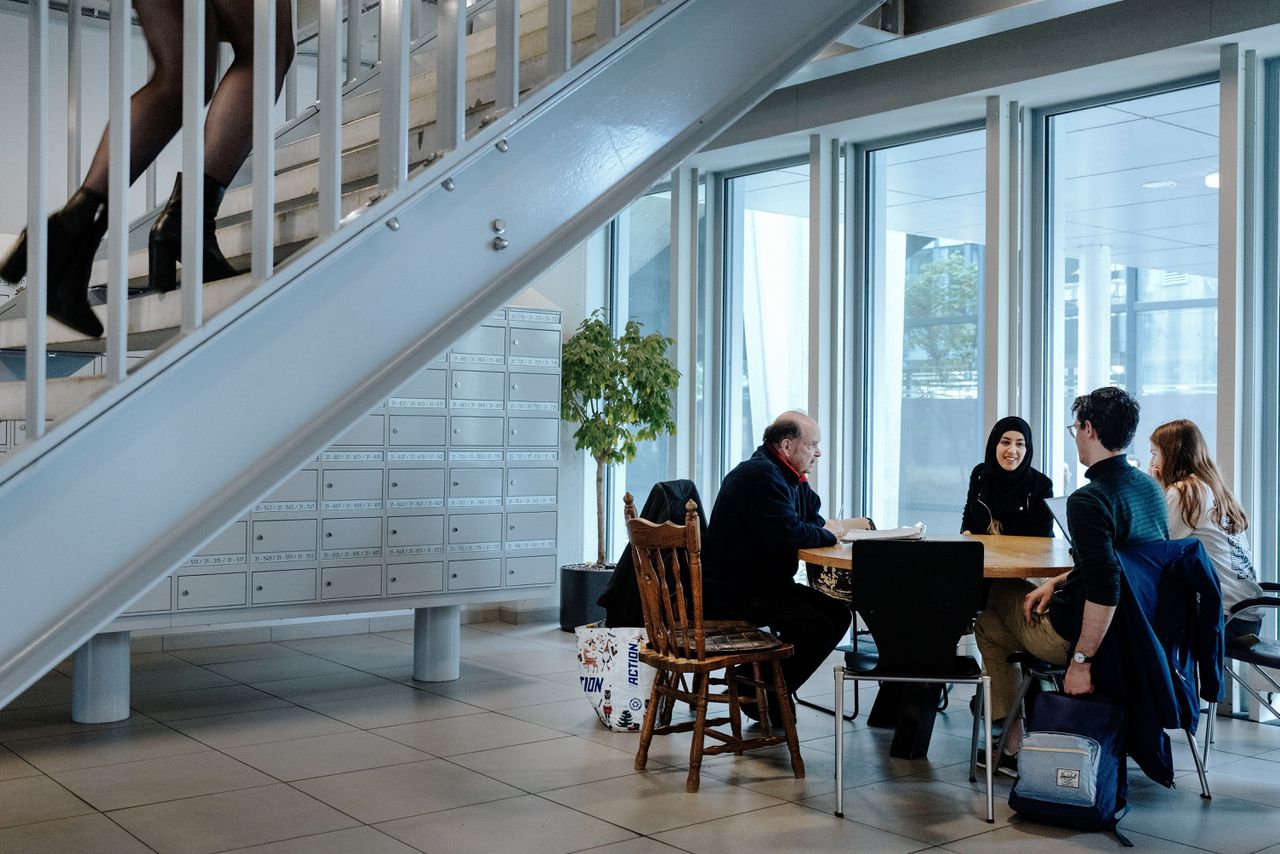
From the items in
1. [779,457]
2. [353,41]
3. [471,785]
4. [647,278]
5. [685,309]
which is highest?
[353,41]

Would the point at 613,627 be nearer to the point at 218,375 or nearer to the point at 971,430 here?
the point at 971,430

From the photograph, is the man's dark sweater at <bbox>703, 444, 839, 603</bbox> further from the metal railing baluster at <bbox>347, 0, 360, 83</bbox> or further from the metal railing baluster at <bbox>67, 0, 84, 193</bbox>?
the metal railing baluster at <bbox>67, 0, 84, 193</bbox>

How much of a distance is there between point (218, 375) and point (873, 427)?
5.86 meters

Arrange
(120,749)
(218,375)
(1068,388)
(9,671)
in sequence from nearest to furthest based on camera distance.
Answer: (9,671), (218,375), (120,749), (1068,388)

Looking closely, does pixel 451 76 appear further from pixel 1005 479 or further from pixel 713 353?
pixel 713 353

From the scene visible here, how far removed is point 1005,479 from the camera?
5.67 metres

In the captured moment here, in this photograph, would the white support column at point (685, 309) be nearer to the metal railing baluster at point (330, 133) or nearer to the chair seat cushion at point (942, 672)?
the chair seat cushion at point (942, 672)

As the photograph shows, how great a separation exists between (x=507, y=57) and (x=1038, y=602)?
2.70m

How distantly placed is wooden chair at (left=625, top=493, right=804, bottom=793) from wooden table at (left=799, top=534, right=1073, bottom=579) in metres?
0.37

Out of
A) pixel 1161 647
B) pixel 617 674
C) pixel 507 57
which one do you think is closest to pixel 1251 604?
pixel 1161 647

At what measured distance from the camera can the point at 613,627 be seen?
501 cm

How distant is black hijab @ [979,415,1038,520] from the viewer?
5.63 meters

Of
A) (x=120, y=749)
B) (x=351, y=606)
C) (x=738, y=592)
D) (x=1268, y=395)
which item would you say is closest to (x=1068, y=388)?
(x=1268, y=395)

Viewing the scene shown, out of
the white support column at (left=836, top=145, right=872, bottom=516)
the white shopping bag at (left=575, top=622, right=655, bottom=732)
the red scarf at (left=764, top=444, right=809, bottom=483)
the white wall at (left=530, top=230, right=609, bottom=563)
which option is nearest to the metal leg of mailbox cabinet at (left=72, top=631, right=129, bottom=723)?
the white shopping bag at (left=575, top=622, right=655, bottom=732)
